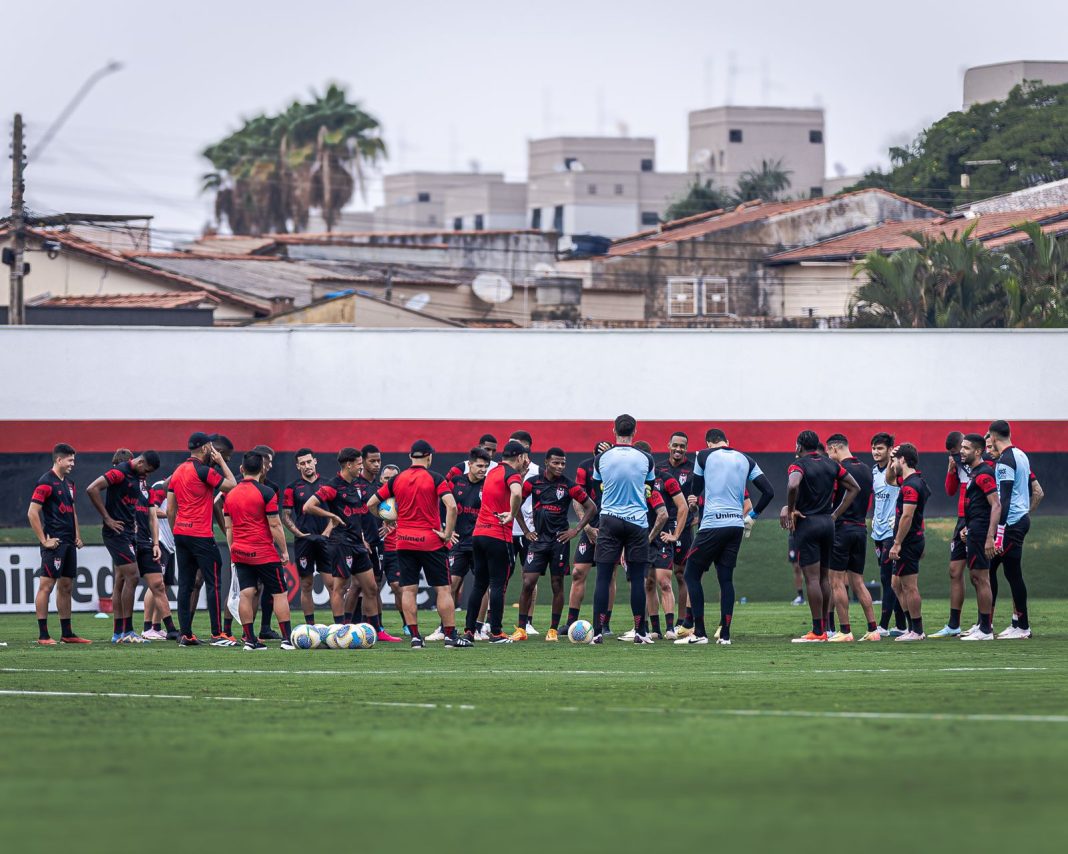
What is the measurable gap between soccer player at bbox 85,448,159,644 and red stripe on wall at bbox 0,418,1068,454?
32.9 ft

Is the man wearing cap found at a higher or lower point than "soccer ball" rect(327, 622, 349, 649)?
higher

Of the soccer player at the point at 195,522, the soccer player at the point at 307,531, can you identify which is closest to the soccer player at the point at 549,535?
the soccer player at the point at 307,531

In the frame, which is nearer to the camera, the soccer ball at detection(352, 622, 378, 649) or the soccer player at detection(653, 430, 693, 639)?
the soccer ball at detection(352, 622, 378, 649)

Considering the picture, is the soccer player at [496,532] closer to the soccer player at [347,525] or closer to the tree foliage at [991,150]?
the soccer player at [347,525]

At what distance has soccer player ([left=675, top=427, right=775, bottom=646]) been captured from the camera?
16438 mm

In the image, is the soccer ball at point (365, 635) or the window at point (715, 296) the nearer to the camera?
the soccer ball at point (365, 635)

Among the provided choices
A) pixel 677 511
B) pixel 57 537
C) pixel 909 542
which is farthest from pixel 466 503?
pixel 909 542

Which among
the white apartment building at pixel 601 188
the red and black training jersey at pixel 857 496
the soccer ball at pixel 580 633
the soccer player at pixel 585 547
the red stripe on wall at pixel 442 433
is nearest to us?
the soccer ball at pixel 580 633

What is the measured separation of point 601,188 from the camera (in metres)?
105

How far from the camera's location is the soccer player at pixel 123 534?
17.7 m

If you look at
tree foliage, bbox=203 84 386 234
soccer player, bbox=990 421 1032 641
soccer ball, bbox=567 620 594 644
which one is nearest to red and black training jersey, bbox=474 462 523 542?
soccer ball, bbox=567 620 594 644

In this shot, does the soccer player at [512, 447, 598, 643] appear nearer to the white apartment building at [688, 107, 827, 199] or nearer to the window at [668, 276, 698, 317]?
→ the window at [668, 276, 698, 317]

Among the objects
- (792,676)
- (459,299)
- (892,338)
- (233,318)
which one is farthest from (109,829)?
(459,299)

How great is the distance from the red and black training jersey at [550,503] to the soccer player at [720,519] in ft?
5.19
